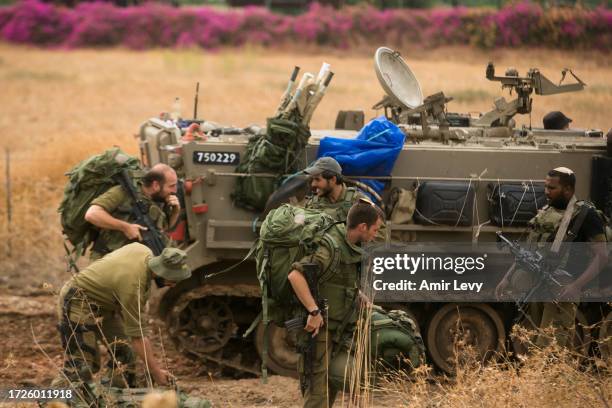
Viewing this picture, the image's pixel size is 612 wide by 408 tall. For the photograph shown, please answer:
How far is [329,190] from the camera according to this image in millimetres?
7480

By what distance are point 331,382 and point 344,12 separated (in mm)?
22782

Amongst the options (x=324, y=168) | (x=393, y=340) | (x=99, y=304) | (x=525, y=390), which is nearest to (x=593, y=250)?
(x=525, y=390)

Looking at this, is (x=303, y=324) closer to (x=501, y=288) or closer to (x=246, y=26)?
(x=501, y=288)

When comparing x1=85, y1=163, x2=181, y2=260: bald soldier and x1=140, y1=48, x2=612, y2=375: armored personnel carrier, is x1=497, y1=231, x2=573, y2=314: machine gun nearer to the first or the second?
x1=140, y1=48, x2=612, y2=375: armored personnel carrier

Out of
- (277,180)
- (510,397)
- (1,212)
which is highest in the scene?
(277,180)

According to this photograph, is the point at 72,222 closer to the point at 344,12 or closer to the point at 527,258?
the point at 527,258

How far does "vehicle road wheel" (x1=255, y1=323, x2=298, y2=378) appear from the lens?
9617 millimetres

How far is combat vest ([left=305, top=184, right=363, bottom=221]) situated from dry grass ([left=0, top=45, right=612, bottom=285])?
6.01 metres

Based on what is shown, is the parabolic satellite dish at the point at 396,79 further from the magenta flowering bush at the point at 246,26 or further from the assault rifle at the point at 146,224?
the magenta flowering bush at the point at 246,26

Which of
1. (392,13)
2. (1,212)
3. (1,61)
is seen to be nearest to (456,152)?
(1,212)

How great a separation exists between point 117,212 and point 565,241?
10.7ft

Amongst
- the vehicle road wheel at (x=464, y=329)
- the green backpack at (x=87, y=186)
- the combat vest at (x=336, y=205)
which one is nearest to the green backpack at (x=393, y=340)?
the combat vest at (x=336, y=205)

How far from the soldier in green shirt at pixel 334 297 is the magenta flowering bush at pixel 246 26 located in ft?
38.2

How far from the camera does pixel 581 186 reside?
9.52 metres
